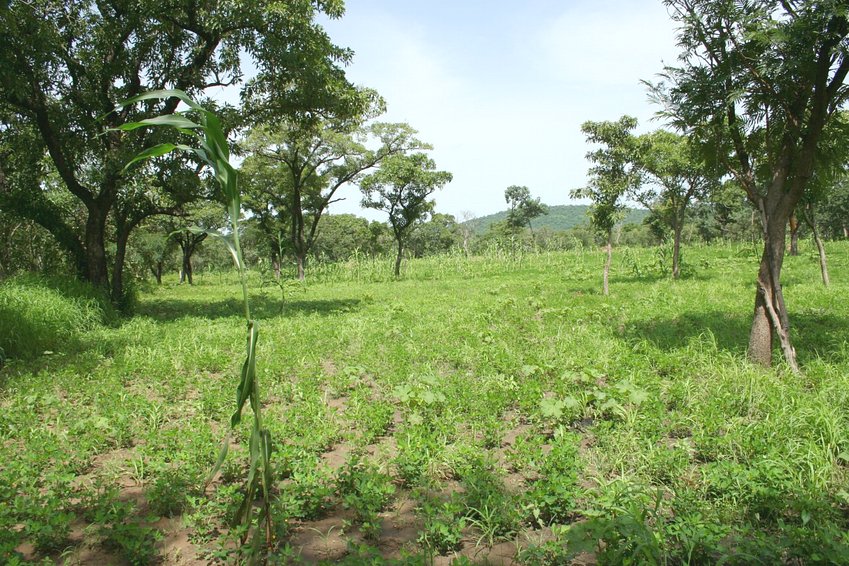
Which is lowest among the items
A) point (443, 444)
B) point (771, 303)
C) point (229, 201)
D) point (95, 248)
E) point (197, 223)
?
point (443, 444)

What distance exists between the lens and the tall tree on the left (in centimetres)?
1066

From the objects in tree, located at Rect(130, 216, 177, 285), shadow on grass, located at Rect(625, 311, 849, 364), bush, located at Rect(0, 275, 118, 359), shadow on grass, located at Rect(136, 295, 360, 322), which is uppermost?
tree, located at Rect(130, 216, 177, 285)

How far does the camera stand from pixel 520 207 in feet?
221

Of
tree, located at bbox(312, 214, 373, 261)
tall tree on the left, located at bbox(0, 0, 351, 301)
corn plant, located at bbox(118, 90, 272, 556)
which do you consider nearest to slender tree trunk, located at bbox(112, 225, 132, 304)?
tall tree on the left, located at bbox(0, 0, 351, 301)

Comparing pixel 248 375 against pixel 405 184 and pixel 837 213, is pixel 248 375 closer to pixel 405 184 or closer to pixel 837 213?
pixel 405 184

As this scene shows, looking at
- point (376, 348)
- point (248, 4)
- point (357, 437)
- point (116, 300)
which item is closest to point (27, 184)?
point (116, 300)

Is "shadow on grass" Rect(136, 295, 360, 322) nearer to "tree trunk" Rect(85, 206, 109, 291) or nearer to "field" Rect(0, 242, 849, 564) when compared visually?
"tree trunk" Rect(85, 206, 109, 291)

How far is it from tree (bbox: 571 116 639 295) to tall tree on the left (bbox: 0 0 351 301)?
23.6 feet

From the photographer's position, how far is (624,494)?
3289 mm

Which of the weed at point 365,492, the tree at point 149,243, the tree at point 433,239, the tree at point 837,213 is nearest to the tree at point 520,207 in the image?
the tree at point 433,239

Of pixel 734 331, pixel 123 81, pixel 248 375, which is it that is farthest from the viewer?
pixel 123 81

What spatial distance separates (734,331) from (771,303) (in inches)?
79.1

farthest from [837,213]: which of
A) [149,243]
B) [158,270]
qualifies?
[158,270]

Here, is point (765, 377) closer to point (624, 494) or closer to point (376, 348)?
point (624, 494)
